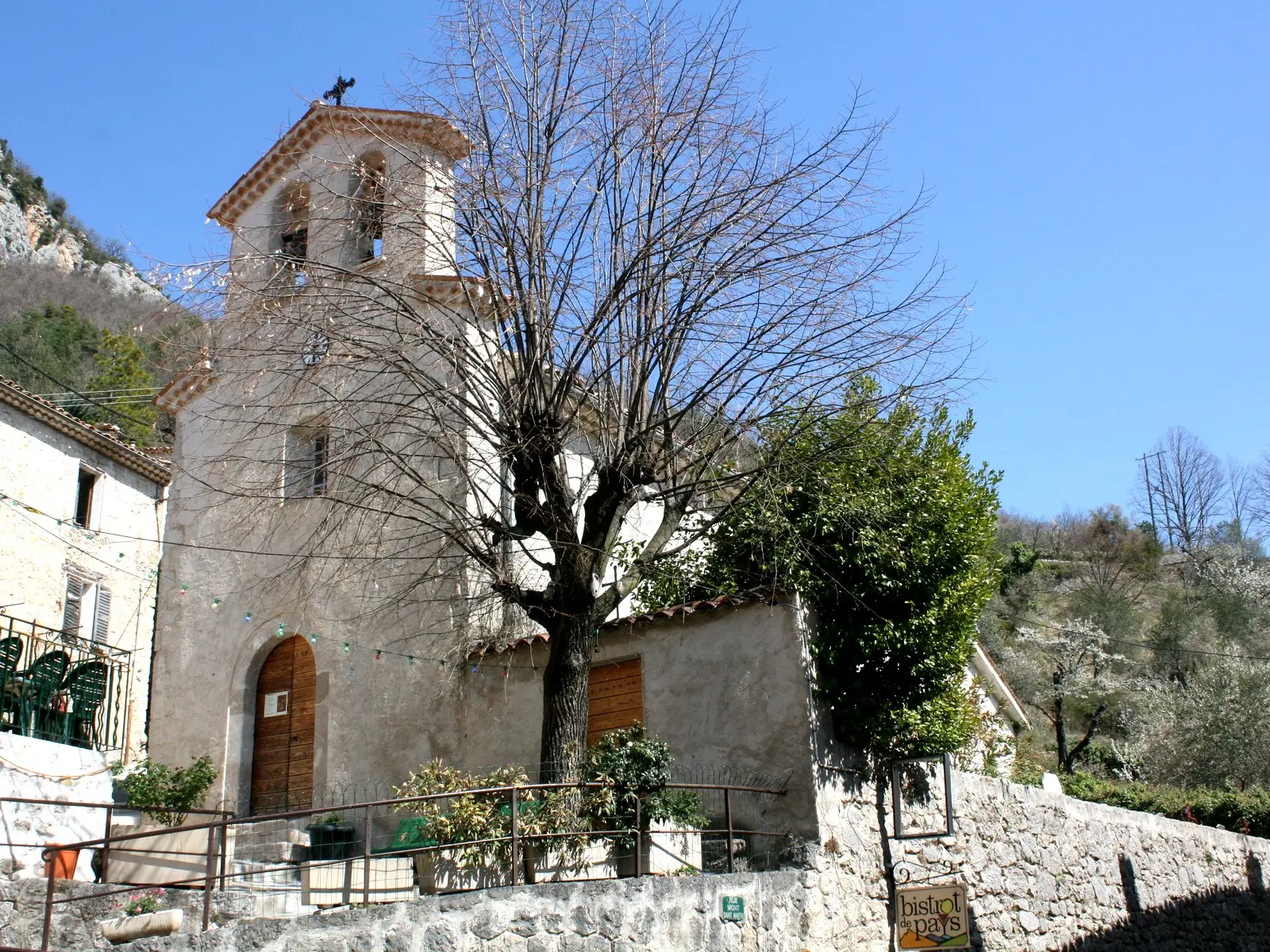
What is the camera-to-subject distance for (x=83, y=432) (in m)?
19.8

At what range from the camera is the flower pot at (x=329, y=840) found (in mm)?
11344

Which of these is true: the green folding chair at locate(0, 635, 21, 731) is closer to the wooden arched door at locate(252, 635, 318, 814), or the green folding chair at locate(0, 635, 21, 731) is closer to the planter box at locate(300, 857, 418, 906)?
the wooden arched door at locate(252, 635, 318, 814)

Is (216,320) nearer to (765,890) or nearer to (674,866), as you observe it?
(674,866)

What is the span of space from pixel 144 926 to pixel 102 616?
14.0 m

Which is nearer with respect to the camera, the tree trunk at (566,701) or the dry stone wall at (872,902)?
the dry stone wall at (872,902)

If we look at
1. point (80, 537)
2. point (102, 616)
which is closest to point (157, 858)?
point (102, 616)

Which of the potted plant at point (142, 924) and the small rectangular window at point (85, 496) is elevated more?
the small rectangular window at point (85, 496)

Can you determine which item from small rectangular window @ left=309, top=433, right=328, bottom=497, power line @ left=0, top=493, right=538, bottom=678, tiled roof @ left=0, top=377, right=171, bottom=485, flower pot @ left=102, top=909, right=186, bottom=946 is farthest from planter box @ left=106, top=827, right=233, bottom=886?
tiled roof @ left=0, top=377, right=171, bottom=485

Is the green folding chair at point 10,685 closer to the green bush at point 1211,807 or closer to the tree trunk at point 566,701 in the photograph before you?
the tree trunk at point 566,701

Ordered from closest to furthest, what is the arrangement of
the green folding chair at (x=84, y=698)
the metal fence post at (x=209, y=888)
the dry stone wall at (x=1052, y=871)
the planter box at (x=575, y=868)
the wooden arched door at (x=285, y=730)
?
the metal fence post at (x=209, y=888) → the planter box at (x=575, y=868) → the dry stone wall at (x=1052, y=871) → the green folding chair at (x=84, y=698) → the wooden arched door at (x=285, y=730)

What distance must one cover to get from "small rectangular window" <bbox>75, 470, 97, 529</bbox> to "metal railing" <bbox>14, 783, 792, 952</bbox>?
11.5 meters

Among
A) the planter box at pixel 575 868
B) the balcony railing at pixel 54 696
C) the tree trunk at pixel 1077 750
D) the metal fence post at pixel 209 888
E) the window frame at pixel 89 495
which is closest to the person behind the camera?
the metal fence post at pixel 209 888

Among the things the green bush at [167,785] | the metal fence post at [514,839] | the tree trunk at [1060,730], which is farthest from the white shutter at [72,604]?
the tree trunk at [1060,730]

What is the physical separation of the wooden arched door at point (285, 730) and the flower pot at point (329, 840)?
58.3 inches
